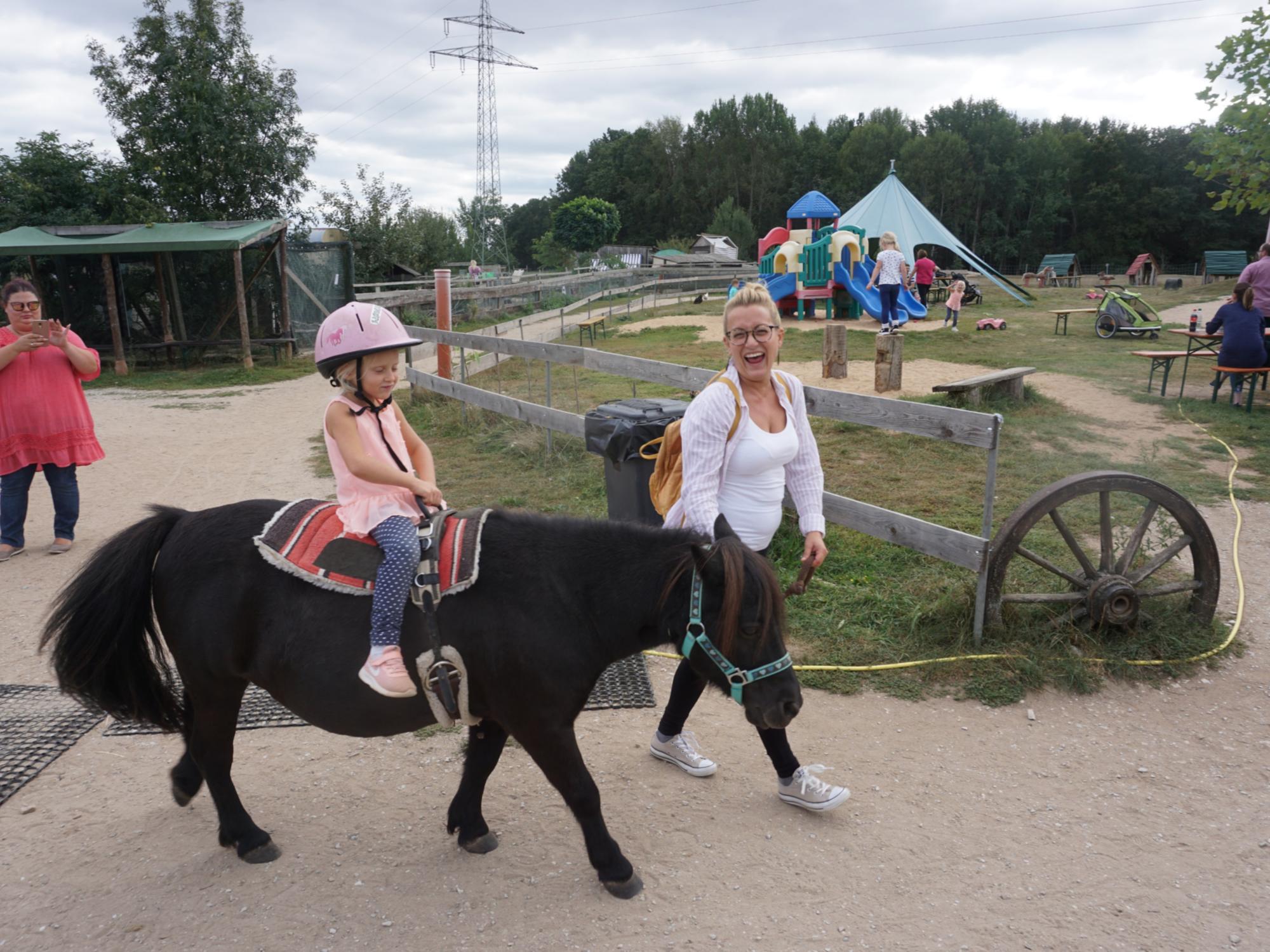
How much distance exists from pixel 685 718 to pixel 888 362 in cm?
767

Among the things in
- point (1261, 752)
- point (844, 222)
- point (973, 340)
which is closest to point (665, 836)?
point (1261, 752)

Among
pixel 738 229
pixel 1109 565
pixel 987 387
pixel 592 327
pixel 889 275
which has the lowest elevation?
pixel 1109 565

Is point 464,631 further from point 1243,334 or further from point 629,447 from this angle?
point 1243,334

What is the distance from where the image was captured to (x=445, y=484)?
7.03 m

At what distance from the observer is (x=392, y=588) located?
2375mm

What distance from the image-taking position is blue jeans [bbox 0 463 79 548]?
5562 mm

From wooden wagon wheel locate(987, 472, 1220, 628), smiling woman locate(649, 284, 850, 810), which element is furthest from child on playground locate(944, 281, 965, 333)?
smiling woman locate(649, 284, 850, 810)

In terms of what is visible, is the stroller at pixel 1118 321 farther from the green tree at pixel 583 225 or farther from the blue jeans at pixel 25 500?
the green tree at pixel 583 225

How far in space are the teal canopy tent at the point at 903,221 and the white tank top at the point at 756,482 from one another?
2097 cm

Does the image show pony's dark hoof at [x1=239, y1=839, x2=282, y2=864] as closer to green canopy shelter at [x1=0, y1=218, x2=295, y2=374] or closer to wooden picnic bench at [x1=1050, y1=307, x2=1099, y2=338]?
green canopy shelter at [x1=0, y1=218, x2=295, y2=374]

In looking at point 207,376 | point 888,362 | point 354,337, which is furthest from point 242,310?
point 354,337

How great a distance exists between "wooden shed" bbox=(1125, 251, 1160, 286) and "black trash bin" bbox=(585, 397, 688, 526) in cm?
3819

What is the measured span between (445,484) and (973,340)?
12.1 m

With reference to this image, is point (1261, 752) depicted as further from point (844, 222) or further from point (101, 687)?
point (844, 222)
